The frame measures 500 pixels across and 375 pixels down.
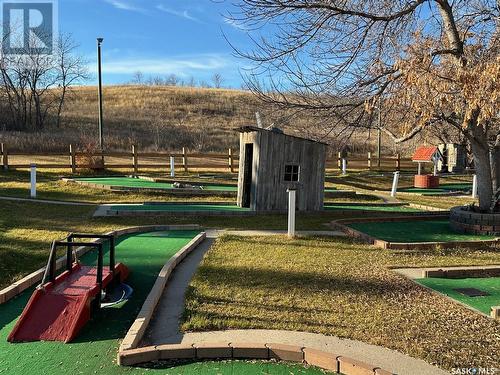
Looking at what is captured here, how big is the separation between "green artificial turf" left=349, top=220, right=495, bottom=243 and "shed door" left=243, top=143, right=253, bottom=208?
12.2ft

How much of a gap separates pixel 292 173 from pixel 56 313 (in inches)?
363

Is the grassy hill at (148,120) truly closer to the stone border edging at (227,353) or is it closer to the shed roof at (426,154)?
the shed roof at (426,154)

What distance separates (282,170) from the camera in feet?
42.0

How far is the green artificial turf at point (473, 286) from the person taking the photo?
17.6 feet

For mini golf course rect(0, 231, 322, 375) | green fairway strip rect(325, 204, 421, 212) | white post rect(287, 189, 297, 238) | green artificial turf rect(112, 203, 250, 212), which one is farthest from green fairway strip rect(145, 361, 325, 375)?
green fairway strip rect(325, 204, 421, 212)

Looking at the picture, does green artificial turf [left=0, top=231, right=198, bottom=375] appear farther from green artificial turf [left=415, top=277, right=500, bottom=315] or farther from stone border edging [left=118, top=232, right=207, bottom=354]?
green artificial turf [left=415, top=277, right=500, bottom=315]

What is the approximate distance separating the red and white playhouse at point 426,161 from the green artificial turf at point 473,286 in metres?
17.0

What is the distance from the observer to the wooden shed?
41.3 ft

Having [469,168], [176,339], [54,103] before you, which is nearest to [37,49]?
[54,103]

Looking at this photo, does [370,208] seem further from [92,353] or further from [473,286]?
[92,353]

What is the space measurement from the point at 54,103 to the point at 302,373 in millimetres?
64904

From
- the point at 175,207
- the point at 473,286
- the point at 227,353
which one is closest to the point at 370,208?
the point at 175,207

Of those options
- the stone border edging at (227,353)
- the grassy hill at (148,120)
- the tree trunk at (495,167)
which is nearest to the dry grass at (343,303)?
the stone border edging at (227,353)

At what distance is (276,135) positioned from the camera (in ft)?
41.3
